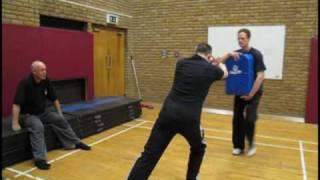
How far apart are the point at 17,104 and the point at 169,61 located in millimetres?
4724

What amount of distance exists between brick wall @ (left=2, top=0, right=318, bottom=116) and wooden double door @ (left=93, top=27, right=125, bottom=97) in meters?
0.22

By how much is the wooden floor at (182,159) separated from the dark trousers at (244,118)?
23 centimetres

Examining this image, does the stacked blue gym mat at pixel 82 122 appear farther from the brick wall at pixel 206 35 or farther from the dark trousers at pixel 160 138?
the brick wall at pixel 206 35

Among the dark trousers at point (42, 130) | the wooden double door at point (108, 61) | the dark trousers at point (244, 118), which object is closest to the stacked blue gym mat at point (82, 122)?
the dark trousers at point (42, 130)

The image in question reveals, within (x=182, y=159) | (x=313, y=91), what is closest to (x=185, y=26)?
(x=313, y=91)

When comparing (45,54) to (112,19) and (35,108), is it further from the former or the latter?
(112,19)

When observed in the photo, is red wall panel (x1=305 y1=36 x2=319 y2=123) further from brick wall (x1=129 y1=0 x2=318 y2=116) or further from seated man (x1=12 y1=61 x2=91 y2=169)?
seated man (x1=12 y1=61 x2=91 y2=169)

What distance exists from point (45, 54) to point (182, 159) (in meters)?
2.84

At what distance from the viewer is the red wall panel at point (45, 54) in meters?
4.66

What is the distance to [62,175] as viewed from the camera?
3340 millimetres

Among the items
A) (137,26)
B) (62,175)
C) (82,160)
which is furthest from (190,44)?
(62,175)

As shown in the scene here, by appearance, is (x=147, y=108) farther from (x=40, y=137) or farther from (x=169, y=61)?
(x=40, y=137)

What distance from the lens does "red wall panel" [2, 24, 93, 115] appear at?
4.66 meters

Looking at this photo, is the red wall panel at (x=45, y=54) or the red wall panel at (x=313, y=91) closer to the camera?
the red wall panel at (x=45, y=54)
